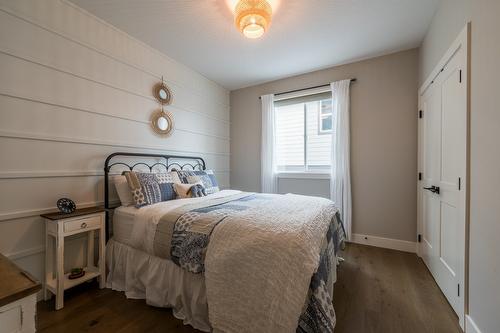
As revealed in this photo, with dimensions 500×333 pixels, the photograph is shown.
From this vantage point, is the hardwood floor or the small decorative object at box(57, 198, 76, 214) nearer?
the hardwood floor

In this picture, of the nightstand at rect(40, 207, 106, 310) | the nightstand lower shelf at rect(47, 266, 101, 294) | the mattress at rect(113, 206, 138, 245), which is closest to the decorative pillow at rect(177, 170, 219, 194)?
the mattress at rect(113, 206, 138, 245)

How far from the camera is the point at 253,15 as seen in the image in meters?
1.77

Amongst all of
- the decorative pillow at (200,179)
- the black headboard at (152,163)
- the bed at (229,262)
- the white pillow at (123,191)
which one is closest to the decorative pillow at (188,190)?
the decorative pillow at (200,179)

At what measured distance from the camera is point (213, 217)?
1574 mm

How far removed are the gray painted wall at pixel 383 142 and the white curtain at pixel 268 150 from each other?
2.61ft

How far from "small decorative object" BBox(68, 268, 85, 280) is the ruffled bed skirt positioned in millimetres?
209

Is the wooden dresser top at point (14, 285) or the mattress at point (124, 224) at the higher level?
the wooden dresser top at point (14, 285)

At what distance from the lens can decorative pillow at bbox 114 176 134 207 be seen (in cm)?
217

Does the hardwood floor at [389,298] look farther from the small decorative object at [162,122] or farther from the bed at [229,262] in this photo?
the small decorative object at [162,122]

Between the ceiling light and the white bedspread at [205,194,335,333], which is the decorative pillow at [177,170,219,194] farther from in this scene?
the ceiling light

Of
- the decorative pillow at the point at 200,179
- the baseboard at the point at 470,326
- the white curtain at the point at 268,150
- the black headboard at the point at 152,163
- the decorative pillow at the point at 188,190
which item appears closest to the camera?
the baseboard at the point at 470,326

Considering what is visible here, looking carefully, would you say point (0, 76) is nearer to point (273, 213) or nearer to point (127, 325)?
point (127, 325)

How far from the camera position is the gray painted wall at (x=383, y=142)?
110 inches

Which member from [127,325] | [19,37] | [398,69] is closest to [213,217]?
[127,325]
